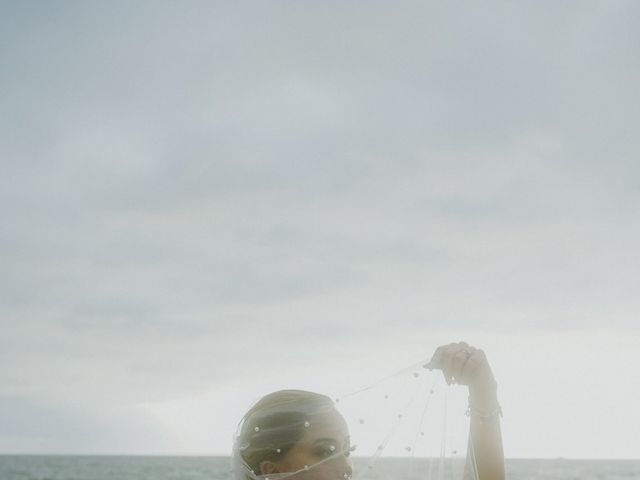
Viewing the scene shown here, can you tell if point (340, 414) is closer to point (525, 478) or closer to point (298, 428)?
point (298, 428)

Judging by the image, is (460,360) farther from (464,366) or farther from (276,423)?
(276,423)

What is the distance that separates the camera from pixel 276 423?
4.20m

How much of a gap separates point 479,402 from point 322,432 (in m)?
0.74

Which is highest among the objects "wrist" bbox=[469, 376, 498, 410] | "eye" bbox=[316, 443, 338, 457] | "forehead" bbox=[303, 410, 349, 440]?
"wrist" bbox=[469, 376, 498, 410]

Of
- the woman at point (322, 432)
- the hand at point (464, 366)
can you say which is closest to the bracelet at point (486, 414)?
the woman at point (322, 432)

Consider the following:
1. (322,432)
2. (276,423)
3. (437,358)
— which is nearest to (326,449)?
(322,432)

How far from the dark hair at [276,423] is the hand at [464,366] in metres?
0.63

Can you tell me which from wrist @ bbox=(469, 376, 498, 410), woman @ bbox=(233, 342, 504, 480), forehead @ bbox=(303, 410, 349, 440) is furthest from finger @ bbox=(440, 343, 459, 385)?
forehead @ bbox=(303, 410, 349, 440)

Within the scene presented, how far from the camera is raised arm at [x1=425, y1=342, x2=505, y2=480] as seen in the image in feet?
12.9

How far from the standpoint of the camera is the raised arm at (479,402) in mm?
3926

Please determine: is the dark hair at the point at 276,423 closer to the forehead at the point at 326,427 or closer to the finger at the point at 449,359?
the forehead at the point at 326,427

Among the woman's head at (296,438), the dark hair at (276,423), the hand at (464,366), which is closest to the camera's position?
the hand at (464,366)

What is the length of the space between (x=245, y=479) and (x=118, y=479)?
9834 cm

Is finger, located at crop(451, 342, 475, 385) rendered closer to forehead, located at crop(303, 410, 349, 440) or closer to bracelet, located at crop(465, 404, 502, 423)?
bracelet, located at crop(465, 404, 502, 423)
